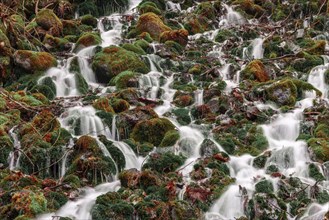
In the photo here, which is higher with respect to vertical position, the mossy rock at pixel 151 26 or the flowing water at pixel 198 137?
the mossy rock at pixel 151 26

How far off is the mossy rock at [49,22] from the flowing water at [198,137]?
231 centimetres

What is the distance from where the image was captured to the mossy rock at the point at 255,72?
645 inches

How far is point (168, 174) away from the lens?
410 inches

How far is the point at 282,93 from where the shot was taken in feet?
47.6

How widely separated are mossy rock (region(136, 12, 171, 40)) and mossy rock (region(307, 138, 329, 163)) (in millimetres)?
10533

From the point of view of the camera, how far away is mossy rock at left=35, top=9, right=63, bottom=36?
20062 mm

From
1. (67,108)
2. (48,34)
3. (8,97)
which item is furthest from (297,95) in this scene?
(48,34)

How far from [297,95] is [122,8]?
44.0ft

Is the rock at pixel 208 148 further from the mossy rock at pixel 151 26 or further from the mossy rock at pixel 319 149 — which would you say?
the mossy rock at pixel 151 26

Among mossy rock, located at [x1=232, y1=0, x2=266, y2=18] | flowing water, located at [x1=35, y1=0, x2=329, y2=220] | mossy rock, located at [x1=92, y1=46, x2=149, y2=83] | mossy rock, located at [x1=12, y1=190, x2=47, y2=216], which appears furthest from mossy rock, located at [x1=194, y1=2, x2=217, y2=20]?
mossy rock, located at [x1=12, y1=190, x2=47, y2=216]

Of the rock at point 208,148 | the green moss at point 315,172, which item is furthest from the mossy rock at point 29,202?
the green moss at point 315,172

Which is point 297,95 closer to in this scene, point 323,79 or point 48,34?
point 323,79

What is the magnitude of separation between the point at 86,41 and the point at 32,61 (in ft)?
10.6

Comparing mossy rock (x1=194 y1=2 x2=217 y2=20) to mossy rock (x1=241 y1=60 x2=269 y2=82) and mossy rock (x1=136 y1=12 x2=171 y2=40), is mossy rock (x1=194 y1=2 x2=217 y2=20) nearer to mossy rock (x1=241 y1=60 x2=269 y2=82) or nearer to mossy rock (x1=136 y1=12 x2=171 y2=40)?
mossy rock (x1=136 y1=12 x2=171 y2=40)
